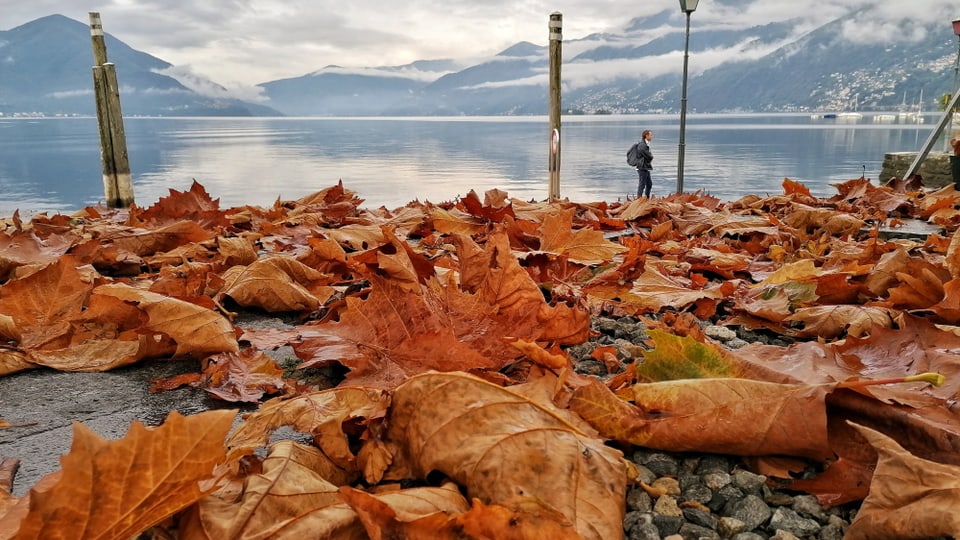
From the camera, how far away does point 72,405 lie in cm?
121

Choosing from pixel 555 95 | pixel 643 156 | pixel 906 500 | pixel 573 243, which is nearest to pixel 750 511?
pixel 906 500

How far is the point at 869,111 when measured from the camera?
177750 mm

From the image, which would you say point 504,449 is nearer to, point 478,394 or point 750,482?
point 478,394

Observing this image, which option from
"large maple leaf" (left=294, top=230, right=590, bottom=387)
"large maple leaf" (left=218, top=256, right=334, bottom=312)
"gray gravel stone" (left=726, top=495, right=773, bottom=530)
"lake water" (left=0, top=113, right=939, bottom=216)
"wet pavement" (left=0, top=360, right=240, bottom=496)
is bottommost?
"lake water" (left=0, top=113, right=939, bottom=216)

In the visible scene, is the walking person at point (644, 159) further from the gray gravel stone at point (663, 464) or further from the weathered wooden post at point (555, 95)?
the gray gravel stone at point (663, 464)

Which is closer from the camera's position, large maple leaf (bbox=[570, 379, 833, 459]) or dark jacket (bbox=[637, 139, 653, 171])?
large maple leaf (bbox=[570, 379, 833, 459])

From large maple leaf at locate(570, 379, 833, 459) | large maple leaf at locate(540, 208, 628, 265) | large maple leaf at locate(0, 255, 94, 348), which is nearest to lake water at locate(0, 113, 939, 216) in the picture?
large maple leaf at locate(540, 208, 628, 265)

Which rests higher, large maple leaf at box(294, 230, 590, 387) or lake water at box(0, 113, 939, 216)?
large maple leaf at box(294, 230, 590, 387)

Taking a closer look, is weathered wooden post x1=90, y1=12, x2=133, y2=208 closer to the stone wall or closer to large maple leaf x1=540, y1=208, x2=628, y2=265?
large maple leaf x1=540, y1=208, x2=628, y2=265

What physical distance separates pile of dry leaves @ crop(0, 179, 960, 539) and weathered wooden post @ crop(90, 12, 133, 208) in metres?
9.79

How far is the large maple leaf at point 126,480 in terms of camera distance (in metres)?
0.54

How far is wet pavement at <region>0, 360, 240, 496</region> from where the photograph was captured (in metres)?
1.03

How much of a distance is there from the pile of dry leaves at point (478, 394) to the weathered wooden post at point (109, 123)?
9.79 metres

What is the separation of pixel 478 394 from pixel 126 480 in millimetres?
392
